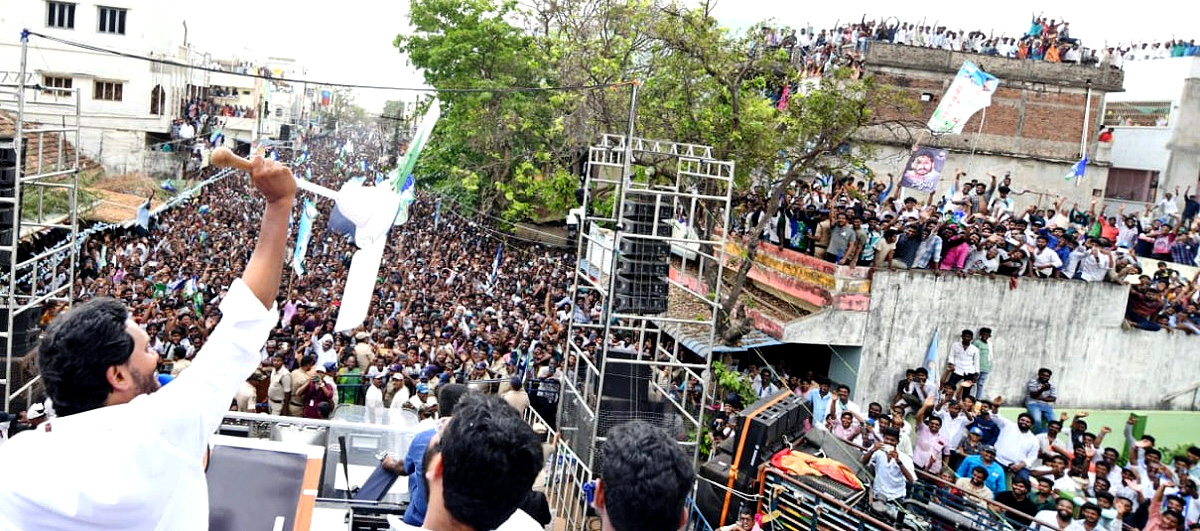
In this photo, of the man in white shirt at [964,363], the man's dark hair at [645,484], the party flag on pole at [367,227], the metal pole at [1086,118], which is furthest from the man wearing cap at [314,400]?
the metal pole at [1086,118]

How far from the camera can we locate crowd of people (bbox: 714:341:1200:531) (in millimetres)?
8531

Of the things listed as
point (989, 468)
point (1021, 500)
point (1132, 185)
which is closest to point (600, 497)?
point (1021, 500)

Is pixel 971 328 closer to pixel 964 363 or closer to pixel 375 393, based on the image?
pixel 964 363

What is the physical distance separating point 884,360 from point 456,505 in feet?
41.8

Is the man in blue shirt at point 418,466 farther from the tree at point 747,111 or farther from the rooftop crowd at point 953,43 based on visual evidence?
the rooftop crowd at point 953,43

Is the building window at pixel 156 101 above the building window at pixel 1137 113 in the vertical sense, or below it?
below

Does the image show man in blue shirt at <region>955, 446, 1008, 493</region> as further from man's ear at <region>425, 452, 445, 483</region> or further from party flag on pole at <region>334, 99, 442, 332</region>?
man's ear at <region>425, 452, 445, 483</region>

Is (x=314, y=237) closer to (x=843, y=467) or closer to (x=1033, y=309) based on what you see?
(x=1033, y=309)

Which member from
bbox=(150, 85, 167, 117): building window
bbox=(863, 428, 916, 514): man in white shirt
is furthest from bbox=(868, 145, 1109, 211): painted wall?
bbox=(150, 85, 167, 117): building window

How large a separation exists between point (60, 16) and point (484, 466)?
103 ft

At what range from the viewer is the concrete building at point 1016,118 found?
21438mm

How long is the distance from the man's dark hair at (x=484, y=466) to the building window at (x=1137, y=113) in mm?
25759

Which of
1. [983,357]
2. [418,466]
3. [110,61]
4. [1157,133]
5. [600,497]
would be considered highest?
[1157,133]

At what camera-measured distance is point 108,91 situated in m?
29.5
